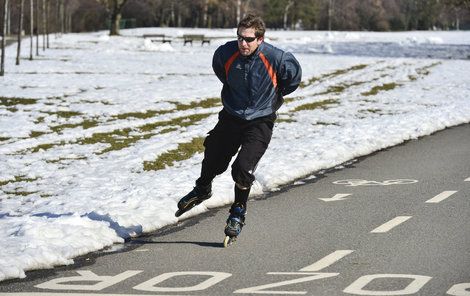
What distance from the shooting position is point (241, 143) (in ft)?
30.9

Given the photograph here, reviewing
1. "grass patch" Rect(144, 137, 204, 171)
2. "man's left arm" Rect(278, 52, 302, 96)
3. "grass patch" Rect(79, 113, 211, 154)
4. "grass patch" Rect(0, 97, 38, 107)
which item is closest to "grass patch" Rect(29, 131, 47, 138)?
"grass patch" Rect(79, 113, 211, 154)

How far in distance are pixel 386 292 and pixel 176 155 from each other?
10654mm

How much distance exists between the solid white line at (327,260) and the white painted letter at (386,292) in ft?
1.69

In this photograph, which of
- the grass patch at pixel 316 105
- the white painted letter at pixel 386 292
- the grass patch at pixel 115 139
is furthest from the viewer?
the grass patch at pixel 316 105

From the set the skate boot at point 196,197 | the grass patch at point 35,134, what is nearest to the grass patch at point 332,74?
the grass patch at point 35,134

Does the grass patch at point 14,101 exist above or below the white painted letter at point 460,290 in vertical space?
below

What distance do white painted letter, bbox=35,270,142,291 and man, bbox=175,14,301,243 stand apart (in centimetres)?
143

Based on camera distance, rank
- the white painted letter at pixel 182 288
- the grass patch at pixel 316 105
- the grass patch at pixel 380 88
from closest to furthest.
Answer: the white painted letter at pixel 182 288 < the grass patch at pixel 316 105 < the grass patch at pixel 380 88

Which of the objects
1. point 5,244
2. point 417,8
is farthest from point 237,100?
point 417,8

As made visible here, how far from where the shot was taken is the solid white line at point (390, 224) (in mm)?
9773

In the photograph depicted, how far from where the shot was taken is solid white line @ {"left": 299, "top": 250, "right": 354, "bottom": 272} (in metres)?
7.95

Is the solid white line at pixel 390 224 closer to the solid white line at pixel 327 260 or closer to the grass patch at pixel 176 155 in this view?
the solid white line at pixel 327 260

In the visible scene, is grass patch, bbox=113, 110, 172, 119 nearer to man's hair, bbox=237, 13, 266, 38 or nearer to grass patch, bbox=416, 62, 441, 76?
man's hair, bbox=237, 13, 266, 38

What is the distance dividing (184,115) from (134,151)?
7898 millimetres
